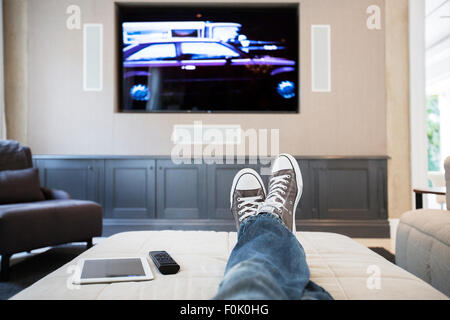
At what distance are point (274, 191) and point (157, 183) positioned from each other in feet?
5.68

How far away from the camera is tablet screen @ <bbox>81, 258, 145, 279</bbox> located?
0.78 metres

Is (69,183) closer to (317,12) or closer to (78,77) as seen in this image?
(78,77)

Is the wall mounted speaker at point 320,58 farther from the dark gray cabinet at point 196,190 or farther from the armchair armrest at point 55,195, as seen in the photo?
the armchair armrest at point 55,195

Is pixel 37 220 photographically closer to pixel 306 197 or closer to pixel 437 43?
pixel 306 197

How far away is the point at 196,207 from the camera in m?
2.92

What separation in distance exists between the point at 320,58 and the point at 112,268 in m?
2.75

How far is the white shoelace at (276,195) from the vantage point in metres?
1.05

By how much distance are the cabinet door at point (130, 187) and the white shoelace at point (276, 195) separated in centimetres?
163

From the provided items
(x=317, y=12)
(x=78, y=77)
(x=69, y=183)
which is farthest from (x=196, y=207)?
(x=317, y=12)

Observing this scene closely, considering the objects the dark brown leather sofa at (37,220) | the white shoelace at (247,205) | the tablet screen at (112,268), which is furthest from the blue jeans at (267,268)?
the dark brown leather sofa at (37,220)

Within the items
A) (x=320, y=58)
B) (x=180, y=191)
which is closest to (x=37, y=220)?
(x=180, y=191)

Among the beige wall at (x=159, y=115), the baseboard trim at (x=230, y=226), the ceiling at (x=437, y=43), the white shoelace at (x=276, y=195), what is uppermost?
the ceiling at (x=437, y=43)

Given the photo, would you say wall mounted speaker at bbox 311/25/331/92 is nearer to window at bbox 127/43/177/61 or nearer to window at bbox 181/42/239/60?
window at bbox 181/42/239/60

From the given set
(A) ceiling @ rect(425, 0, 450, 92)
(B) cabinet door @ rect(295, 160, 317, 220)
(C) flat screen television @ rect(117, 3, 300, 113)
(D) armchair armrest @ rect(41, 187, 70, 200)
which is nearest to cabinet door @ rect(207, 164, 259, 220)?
(B) cabinet door @ rect(295, 160, 317, 220)
